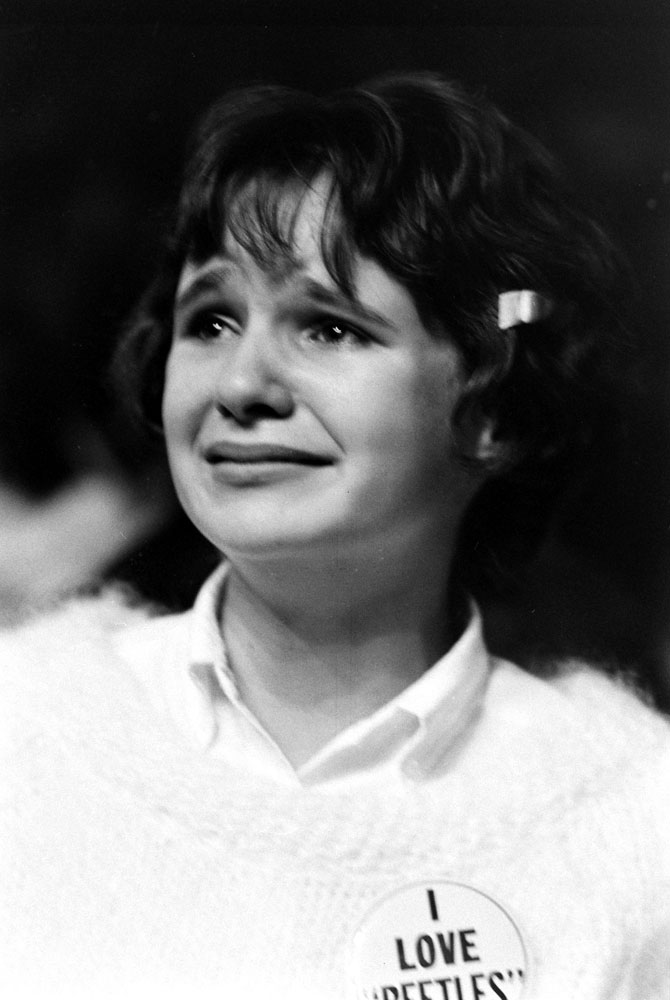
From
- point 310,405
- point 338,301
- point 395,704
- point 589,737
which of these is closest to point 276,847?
point 395,704

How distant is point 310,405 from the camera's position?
122 cm

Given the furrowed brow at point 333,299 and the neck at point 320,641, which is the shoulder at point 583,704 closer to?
the neck at point 320,641

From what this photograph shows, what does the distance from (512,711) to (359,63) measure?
2.54 ft

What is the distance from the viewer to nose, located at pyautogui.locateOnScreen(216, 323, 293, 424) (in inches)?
47.8

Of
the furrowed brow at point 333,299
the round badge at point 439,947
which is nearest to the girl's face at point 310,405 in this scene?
the furrowed brow at point 333,299

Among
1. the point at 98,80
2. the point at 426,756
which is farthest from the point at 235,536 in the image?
the point at 98,80

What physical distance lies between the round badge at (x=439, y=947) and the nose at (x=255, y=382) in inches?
21.2

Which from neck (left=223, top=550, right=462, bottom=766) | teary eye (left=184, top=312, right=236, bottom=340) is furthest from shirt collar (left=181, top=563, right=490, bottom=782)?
teary eye (left=184, top=312, right=236, bottom=340)

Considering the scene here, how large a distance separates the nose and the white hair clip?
0.26 meters

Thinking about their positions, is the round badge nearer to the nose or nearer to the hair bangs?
the nose

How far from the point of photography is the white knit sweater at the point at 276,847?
1.16 metres

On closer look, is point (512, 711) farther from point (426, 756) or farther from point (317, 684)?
point (317, 684)

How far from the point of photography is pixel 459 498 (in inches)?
49.8

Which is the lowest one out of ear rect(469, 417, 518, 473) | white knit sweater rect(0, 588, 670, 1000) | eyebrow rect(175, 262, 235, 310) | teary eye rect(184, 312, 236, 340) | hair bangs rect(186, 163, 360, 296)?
white knit sweater rect(0, 588, 670, 1000)
